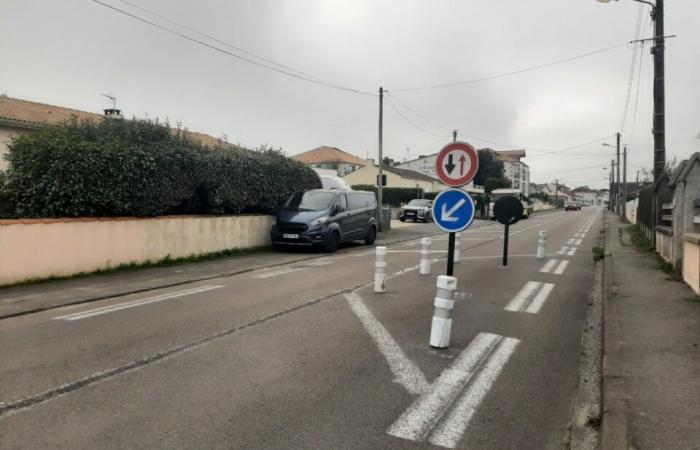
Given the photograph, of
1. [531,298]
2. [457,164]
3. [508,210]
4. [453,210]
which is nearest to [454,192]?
[453,210]

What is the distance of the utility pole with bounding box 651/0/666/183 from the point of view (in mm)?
14711

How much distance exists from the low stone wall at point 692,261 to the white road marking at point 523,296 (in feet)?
8.20

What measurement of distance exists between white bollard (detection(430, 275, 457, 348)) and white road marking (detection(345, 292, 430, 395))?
17.8 inches

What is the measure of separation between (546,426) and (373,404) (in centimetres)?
129

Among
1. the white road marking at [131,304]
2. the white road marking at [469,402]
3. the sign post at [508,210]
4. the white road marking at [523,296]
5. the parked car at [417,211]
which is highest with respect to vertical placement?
the sign post at [508,210]

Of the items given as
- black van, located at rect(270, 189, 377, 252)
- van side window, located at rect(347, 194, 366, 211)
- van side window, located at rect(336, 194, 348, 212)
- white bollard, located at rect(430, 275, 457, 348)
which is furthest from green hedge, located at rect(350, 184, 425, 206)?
white bollard, located at rect(430, 275, 457, 348)

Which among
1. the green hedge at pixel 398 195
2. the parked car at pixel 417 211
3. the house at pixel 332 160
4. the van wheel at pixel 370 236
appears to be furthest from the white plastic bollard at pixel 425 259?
the house at pixel 332 160

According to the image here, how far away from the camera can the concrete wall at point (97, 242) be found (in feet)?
29.6

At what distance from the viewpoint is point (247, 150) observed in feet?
52.9

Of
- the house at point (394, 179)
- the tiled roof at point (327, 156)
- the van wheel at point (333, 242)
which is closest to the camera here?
the van wheel at point (333, 242)

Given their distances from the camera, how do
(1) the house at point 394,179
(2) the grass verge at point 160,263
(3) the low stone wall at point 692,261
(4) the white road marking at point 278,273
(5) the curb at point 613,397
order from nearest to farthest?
(5) the curb at point 613,397
(3) the low stone wall at point 692,261
(2) the grass verge at point 160,263
(4) the white road marking at point 278,273
(1) the house at point 394,179

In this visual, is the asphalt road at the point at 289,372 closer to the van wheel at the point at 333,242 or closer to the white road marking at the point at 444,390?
the white road marking at the point at 444,390

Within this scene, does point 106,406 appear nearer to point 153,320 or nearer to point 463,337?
point 153,320

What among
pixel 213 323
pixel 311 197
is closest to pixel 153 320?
pixel 213 323
